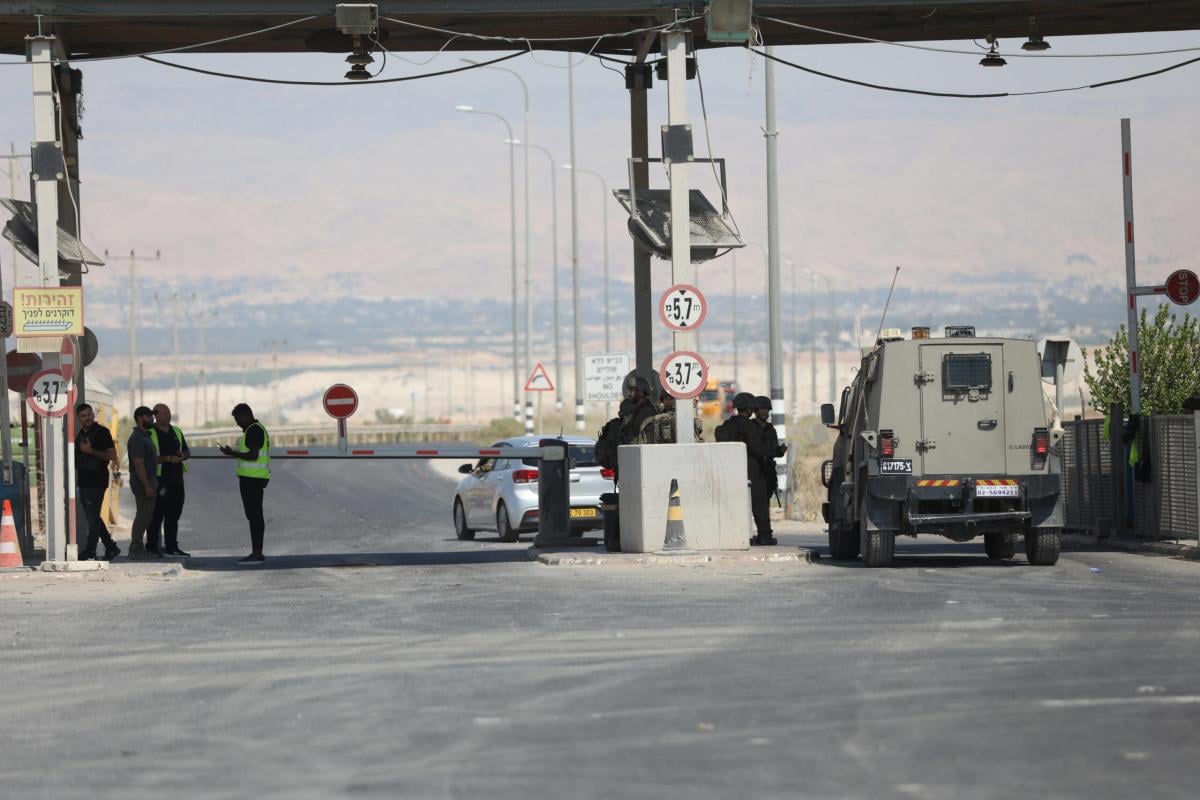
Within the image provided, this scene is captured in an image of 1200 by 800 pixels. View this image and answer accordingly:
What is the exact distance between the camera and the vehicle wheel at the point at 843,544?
21094 millimetres

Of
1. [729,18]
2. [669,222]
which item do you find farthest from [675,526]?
[729,18]

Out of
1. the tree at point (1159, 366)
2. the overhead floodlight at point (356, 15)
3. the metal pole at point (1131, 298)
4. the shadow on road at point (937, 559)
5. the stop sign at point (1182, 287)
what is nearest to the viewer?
the shadow on road at point (937, 559)

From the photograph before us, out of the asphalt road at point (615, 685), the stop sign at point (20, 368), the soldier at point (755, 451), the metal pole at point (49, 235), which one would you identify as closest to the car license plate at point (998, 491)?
the asphalt road at point (615, 685)

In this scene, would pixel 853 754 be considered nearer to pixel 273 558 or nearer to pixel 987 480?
pixel 987 480

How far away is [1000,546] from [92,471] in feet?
34.7

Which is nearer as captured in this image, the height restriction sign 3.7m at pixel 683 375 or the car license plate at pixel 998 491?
the car license plate at pixel 998 491

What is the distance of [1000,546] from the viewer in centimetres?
2105

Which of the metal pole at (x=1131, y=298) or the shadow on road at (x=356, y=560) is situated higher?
the metal pole at (x=1131, y=298)

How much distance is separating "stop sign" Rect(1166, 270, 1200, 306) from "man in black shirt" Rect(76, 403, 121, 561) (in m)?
13.0

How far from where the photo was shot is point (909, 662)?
11727 mm

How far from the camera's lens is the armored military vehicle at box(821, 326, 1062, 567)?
19.3 meters

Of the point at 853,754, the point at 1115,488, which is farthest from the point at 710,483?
the point at 853,754

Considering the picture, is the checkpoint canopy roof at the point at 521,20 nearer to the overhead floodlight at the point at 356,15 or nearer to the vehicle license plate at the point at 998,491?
the overhead floodlight at the point at 356,15

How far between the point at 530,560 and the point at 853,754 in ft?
45.8
